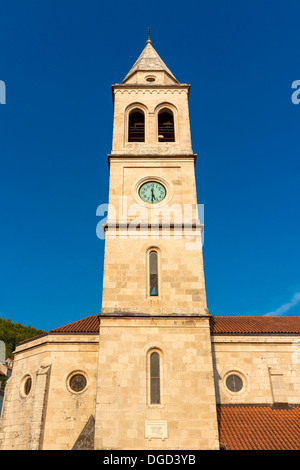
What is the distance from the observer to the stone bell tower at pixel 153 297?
1656 cm

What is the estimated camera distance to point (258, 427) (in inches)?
739

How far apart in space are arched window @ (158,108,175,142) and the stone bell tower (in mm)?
91

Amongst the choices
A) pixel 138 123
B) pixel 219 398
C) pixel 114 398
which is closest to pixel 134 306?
pixel 114 398

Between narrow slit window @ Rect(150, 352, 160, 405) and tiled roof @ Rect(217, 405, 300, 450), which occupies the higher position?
narrow slit window @ Rect(150, 352, 160, 405)

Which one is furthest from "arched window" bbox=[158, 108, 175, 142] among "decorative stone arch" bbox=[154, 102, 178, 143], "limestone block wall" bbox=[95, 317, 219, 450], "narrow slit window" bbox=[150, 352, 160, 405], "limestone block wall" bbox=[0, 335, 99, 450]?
"narrow slit window" bbox=[150, 352, 160, 405]

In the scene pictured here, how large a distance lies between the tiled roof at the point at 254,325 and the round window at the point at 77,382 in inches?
311

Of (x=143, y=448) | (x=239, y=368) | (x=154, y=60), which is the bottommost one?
(x=143, y=448)

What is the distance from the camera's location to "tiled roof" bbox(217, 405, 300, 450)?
17172 mm

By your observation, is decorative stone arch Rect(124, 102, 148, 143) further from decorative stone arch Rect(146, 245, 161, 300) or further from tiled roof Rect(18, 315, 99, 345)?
tiled roof Rect(18, 315, 99, 345)

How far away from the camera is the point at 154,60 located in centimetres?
3020

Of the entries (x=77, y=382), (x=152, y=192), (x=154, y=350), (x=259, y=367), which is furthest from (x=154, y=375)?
(x=152, y=192)

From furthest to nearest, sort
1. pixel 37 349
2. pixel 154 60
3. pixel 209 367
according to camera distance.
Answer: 1. pixel 154 60
2. pixel 37 349
3. pixel 209 367

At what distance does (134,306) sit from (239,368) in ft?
25.5

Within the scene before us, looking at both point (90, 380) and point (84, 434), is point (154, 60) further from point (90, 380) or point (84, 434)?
point (84, 434)
